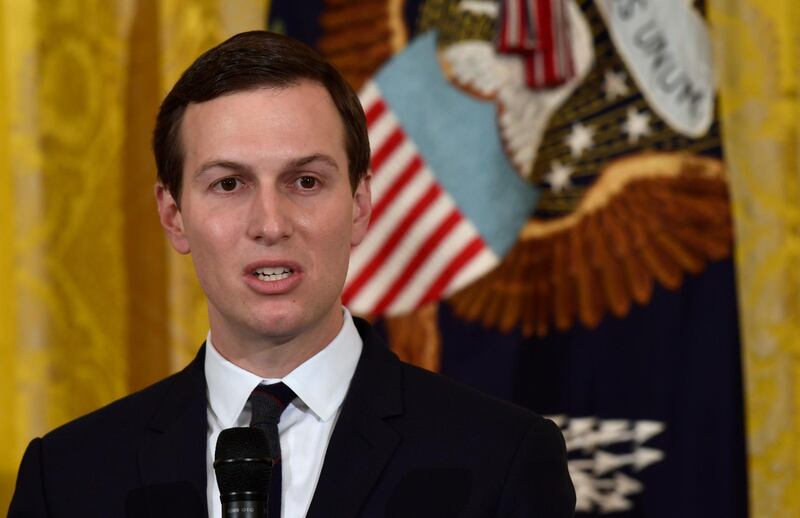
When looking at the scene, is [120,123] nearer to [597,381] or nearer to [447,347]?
[447,347]

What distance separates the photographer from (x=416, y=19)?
10.1 feet

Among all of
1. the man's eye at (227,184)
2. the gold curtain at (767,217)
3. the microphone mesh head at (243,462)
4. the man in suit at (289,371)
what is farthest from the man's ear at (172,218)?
the gold curtain at (767,217)

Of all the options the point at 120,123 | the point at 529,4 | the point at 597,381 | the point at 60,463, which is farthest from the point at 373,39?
the point at 60,463

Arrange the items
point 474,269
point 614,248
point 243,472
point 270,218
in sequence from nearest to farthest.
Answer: point 243,472 → point 270,218 → point 614,248 → point 474,269

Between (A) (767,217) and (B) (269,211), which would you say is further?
(A) (767,217)

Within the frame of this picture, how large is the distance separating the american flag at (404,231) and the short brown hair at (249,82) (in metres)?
1.38

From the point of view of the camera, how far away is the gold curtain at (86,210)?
3055mm

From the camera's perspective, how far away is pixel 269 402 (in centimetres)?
157

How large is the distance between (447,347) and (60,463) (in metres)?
1.49

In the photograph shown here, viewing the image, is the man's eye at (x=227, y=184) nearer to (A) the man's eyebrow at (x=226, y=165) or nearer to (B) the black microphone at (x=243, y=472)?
(A) the man's eyebrow at (x=226, y=165)

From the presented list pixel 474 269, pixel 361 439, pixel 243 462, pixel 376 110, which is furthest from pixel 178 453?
pixel 376 110

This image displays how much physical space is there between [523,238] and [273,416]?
59.8 inches

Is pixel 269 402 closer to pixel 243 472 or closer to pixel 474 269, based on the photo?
pixel 243 472

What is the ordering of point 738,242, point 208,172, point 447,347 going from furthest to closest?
point 447,347
point 738,242
point 208,172
